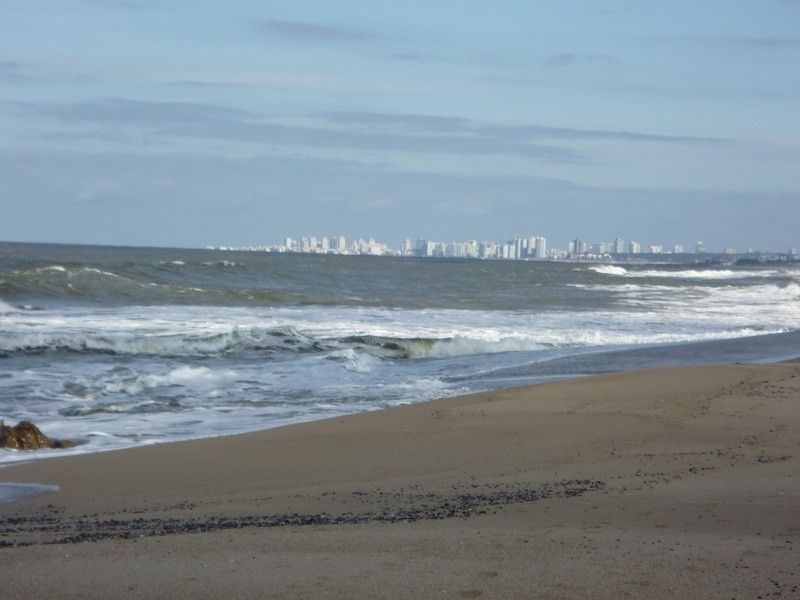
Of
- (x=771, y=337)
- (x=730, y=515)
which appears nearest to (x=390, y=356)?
(x=771, y=337)

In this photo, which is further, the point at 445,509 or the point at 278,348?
the point at 278,348

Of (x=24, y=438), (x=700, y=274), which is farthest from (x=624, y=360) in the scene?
(x=700, y=274)

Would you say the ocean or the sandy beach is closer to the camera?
the sandy beach

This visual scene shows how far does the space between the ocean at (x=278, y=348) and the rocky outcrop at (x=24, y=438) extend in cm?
28

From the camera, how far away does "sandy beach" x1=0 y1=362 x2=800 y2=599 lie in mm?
4004

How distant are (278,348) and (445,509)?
1315cm

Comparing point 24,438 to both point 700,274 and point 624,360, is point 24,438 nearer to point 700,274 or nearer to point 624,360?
point 624,360

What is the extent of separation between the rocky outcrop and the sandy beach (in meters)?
0.72

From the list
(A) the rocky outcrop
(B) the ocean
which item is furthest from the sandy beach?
(B) the ocean

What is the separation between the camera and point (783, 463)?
20.8 ft

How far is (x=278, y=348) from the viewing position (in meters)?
18.3

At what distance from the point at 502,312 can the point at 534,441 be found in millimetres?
22239

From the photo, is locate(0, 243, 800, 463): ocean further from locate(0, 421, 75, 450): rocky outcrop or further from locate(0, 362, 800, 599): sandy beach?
locate(0, 362, 800, 599): sandy beach

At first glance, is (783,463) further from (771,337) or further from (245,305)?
(245,305)
